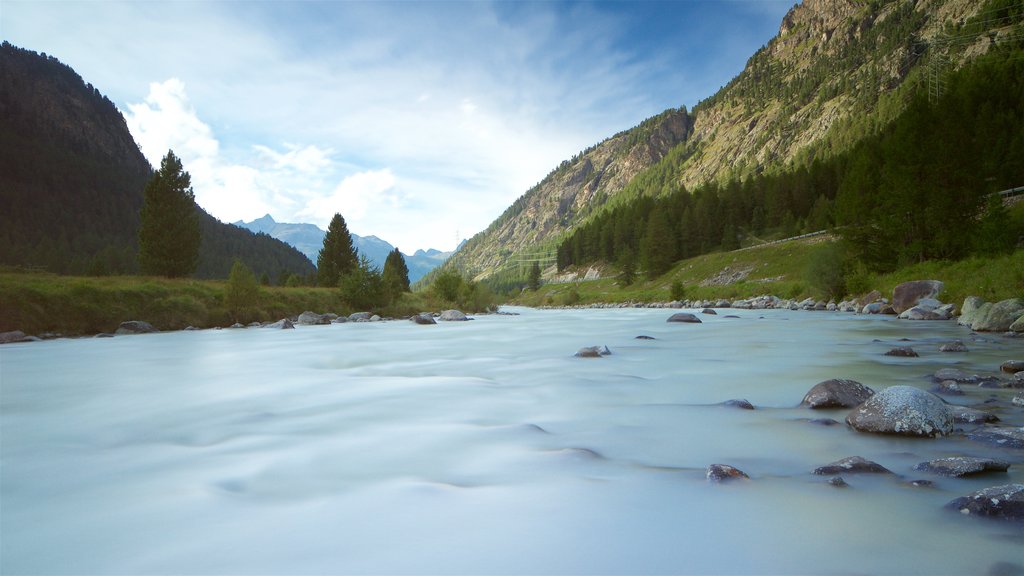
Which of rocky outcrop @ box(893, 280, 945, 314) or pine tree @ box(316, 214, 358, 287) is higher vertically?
pine tree @ box(316, 214, 358, 287)

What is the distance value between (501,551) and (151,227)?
4552 cm

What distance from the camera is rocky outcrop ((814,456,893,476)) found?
159 inches

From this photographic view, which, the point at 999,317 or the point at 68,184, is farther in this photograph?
the point at 68,184

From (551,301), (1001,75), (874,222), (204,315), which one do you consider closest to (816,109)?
(1001,75)

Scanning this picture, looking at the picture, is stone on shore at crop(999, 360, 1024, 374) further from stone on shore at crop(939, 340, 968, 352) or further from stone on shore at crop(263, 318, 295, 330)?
stone on shore at crop(263, 318, 295, 330)

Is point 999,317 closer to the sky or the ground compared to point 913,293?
closer to the ground

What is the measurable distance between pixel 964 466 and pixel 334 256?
56.2 meters

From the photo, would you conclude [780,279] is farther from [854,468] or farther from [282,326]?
[854,468]

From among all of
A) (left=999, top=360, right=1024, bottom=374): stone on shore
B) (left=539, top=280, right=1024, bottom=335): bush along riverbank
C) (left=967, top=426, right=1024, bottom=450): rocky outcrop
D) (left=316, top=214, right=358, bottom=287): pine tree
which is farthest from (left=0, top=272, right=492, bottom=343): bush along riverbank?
(left=539, top=280, right=1024, bottom=335): bush along riverbank

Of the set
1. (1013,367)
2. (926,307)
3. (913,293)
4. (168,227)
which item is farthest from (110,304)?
(913,293)

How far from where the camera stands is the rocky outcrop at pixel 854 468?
4.05 m

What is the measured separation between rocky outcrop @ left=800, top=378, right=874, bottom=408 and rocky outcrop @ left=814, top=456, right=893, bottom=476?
2508 millimetres

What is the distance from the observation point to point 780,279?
55.5 m

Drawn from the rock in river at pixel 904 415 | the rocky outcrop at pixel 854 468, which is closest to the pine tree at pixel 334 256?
the rock in river at pixel 904 415
